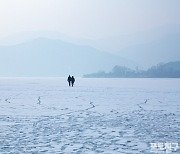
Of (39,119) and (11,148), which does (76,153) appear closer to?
(11,148)

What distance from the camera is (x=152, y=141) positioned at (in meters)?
8.19

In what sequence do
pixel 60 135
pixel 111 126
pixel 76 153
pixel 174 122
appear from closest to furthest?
pixel 76 153
pixel 60 135
pixel 111 126
pixel 174 122

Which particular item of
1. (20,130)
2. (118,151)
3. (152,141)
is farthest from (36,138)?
(152,141)

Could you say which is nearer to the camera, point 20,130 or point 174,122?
point 20,130

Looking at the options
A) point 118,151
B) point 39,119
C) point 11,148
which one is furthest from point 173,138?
point 39,119

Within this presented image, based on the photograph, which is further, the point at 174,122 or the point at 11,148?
the point at 174,122

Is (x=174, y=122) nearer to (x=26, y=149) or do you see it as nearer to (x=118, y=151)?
(x=118, y=151)

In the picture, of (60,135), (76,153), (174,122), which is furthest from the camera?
(174,122)

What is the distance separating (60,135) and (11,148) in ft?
6.32

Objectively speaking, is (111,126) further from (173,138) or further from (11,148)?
(11,148)

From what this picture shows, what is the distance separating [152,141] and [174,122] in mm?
3581

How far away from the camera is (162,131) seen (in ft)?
31.6

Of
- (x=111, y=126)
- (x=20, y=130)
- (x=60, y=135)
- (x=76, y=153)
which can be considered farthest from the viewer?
(x=111, y=126)

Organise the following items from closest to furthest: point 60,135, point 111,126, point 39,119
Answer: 1. point 60,135
2. point 111,126
3. point 39,119
